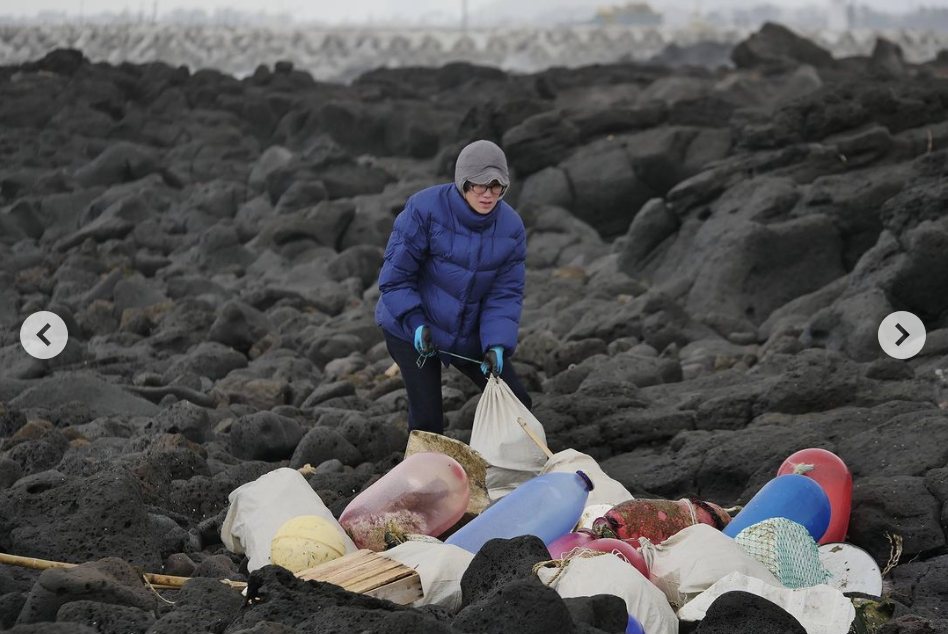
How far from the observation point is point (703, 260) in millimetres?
13641

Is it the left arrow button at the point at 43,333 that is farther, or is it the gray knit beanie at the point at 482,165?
the left arrow button at the point at 43,333

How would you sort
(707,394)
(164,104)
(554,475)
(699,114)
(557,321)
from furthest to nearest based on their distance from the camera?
(164,104), (699,114), (557,321), (707,394), (554,475)

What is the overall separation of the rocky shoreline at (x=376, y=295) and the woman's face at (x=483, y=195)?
1434mm

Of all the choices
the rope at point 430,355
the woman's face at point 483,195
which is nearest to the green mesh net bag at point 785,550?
the rope at point 430,355

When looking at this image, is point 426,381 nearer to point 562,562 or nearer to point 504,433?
point 504,433

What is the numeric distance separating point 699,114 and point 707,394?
14.6m

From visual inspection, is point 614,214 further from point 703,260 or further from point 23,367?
point 23,367

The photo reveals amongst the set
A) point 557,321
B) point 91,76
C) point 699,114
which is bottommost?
point 557,321

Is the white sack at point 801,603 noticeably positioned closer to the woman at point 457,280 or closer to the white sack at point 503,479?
the white sack at point 503,479

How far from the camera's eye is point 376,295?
50.5ft

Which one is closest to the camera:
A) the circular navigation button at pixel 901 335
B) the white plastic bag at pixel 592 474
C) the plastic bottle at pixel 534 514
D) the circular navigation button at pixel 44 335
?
the plastic bottle at pixel 534 514

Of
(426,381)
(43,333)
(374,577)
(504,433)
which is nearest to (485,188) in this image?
(426,381)

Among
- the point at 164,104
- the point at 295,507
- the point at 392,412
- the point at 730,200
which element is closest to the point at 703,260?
the point at 730,200

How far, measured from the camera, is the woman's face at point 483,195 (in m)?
6.11
